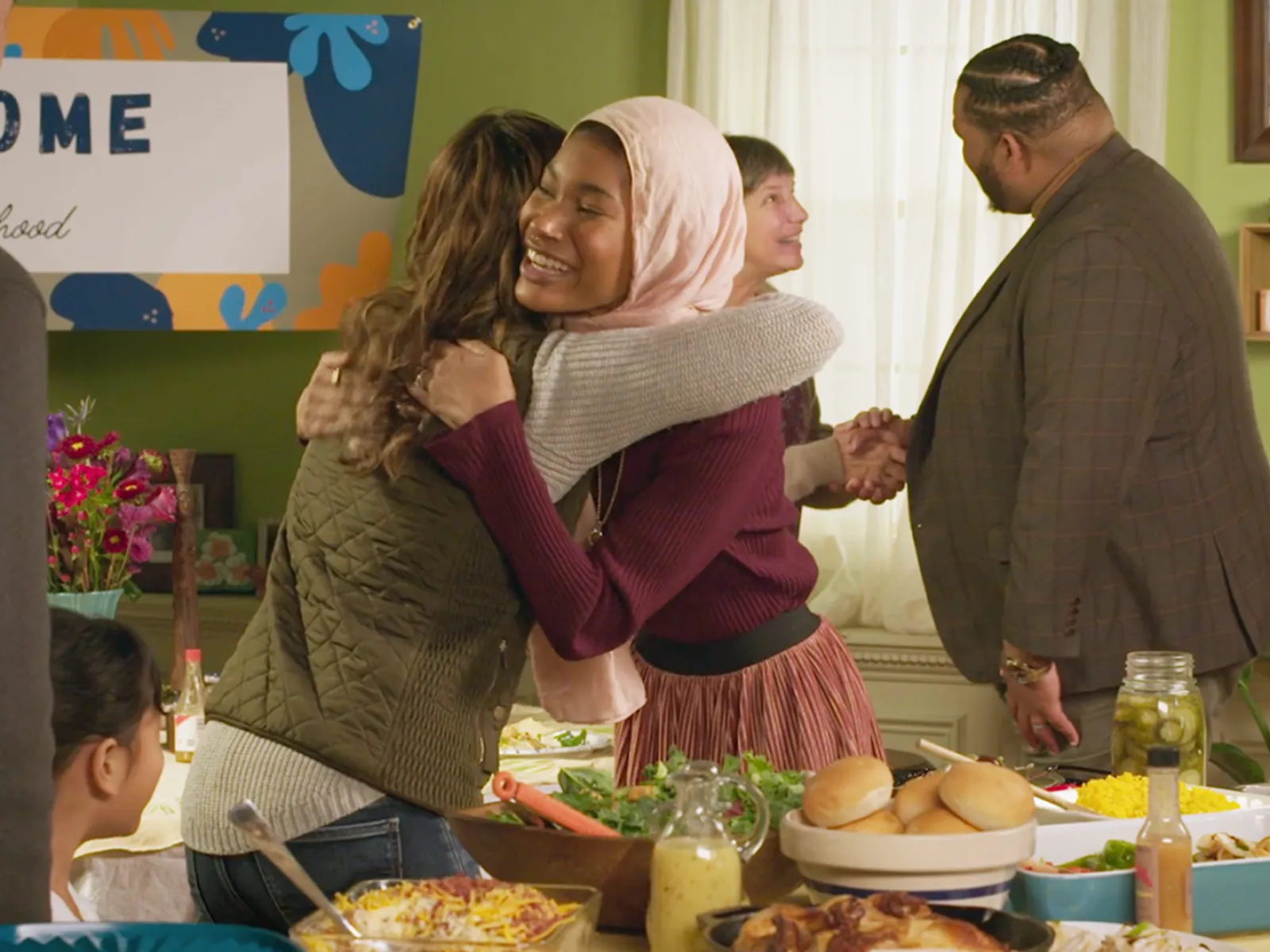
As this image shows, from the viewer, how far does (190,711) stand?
2.51 metres

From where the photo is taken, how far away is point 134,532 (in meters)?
2.70

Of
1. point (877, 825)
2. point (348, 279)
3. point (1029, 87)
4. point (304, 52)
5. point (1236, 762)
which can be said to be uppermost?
point (304, 52)

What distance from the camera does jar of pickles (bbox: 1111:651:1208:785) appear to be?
155 centimetres

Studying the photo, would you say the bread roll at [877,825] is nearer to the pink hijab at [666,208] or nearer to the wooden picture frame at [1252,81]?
the pink hijab at [666,208]

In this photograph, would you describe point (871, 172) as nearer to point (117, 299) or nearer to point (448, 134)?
point (448, 134)

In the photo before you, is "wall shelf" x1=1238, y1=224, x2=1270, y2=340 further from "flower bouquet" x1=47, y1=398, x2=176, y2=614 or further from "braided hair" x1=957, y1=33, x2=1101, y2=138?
"flower bouquet" x1=47, y1=398, x2=176, y2=614

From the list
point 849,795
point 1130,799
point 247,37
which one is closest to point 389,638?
point 849,795

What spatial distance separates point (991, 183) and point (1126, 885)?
1714 mm

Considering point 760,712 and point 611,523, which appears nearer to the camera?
point 611,523

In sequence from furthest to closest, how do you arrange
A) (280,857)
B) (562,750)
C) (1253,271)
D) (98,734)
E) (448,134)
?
(448,134)
(1253,271)
(562,750)
(98,734)
(280,857)

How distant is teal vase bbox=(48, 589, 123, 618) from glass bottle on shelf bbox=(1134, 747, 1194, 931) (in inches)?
73.3

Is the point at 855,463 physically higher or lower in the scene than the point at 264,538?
higher

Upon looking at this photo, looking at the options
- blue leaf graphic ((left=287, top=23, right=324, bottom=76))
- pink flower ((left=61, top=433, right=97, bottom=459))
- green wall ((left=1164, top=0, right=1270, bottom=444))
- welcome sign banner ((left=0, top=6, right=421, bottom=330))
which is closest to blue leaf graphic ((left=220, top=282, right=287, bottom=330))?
welcome sign banner ((left=0, top=6, right=421, bottom=330))

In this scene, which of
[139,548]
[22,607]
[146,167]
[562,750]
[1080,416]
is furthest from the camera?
[146,167]
